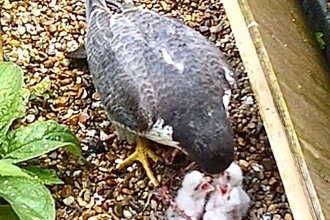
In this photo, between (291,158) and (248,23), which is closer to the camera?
(291,158)

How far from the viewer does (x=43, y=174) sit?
109 inches

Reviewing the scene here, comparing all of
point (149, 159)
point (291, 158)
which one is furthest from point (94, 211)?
point (291, 158)

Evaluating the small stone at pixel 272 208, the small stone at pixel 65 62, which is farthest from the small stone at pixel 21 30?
the small stone at pixel 272 208

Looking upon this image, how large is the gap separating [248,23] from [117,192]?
2.54 feet

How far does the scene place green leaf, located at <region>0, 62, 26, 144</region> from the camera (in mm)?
2670

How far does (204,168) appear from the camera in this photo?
2430mm

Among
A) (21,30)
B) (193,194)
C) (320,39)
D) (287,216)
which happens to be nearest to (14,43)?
(21,30)

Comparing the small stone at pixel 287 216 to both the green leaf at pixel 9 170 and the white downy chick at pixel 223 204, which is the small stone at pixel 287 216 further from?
the green leaf at pixel 9 170

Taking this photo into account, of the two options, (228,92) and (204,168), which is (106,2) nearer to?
(228,92)

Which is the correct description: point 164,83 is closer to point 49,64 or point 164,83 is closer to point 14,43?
point 49,64

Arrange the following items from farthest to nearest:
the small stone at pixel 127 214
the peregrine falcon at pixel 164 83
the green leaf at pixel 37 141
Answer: the small stone at pixel 127 214, the green leaf at pixel 37 141, the peregrine falcon at pixel 164 83

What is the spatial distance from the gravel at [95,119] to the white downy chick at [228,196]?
16 centimetres

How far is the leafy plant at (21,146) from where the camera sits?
2498 mm

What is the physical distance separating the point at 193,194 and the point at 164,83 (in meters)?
0.39
